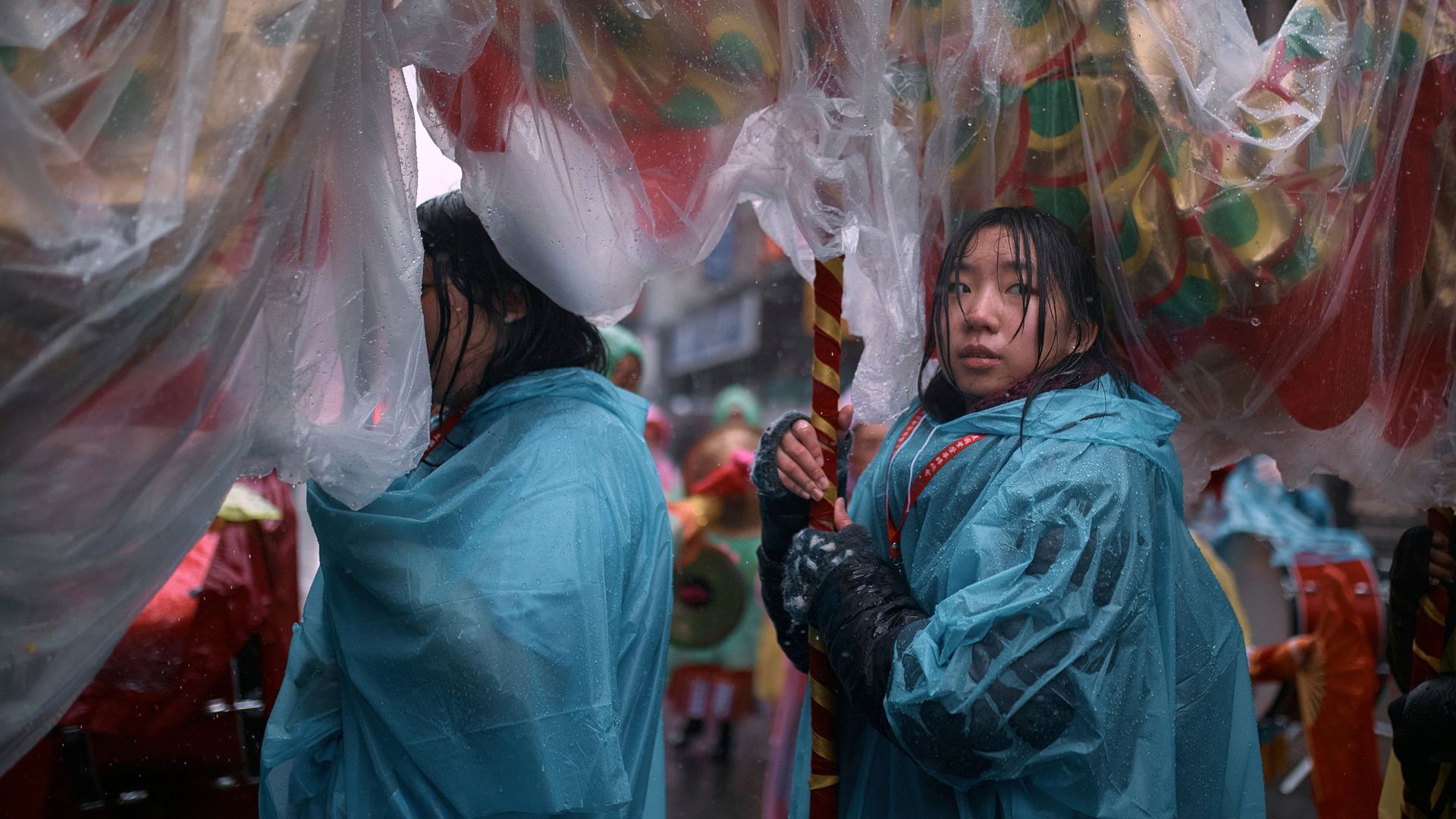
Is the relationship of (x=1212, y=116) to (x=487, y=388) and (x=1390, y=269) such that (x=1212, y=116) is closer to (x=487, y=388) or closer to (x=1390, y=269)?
(x=1390, y=269)

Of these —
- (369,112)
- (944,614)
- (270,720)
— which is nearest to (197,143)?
(369,112)

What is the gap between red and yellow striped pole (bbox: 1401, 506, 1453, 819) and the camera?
2.29 m

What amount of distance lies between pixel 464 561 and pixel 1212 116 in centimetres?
136

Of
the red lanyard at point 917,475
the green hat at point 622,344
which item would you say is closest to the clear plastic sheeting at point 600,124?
the red lanyard at point 917,475

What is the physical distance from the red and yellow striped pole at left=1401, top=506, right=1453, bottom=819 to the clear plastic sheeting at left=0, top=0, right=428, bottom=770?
210cm

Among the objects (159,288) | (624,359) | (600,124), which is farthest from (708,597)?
(159,288)

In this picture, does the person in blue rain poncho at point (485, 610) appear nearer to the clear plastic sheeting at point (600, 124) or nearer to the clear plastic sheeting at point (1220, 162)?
the clear plastic sheeting at point (600, 124)

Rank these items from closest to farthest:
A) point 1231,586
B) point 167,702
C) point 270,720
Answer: point 270,720
point 167,702
point 1231,586

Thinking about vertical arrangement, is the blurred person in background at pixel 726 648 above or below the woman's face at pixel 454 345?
below

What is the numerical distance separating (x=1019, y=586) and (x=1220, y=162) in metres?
0.85

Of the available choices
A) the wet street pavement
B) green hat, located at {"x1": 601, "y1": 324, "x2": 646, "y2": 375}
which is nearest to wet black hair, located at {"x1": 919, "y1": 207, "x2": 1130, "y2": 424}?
green hat, located at {"x1": 601, "y1": 324, "x2": 646, "y2": 375}

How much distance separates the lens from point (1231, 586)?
12.5 feet

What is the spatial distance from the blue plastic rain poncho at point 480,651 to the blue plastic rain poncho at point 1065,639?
0.42 m

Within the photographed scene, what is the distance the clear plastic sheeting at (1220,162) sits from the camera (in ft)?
6.16
